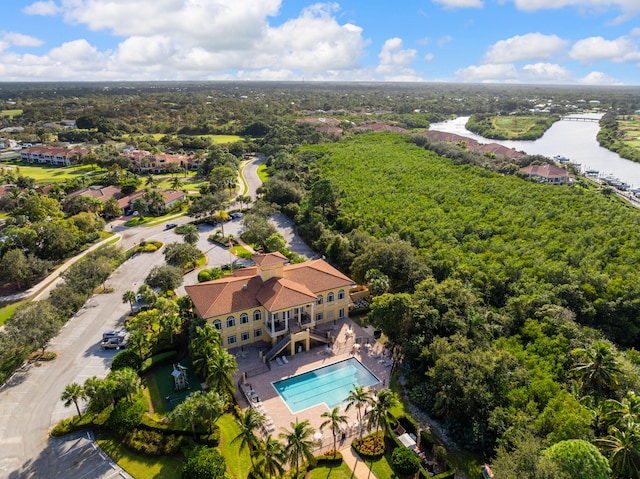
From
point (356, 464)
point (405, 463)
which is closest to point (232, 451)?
point (356, 464)

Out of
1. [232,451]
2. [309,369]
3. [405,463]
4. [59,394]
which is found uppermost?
[405,463]

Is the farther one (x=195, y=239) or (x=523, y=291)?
(x=195, y=239)

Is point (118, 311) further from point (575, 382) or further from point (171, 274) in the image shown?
point (575, 382)

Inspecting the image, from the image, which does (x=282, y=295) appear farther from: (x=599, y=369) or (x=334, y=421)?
(x=599, y=369)

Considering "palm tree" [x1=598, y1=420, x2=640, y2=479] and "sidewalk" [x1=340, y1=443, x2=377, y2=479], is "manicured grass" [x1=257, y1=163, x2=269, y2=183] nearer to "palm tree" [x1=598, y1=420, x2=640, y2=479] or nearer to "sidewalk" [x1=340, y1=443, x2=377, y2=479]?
"sidewalk" [x1=340, y1=443, x2=377, y2=479]

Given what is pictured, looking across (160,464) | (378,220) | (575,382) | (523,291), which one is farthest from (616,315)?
(160,464)

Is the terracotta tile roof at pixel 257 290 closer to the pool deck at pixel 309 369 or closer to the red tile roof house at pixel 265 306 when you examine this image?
the red tile roof house at pixel 265 306
